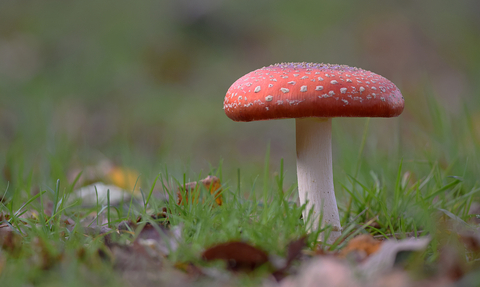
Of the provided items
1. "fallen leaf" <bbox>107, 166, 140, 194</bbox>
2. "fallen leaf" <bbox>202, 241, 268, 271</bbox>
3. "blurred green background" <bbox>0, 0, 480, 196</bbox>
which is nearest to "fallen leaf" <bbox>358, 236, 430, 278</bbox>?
"fallen leaf" <bbox>202, 241, 268, 271</bbox>

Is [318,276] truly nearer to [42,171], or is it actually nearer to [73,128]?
[42,171]

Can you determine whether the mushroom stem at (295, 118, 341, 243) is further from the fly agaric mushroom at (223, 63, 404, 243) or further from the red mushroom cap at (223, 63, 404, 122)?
the red mushroom cap at (223, 63, 404, 122)

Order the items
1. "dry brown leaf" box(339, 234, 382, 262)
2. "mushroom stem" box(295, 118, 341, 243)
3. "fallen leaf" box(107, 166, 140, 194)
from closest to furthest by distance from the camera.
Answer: "dry brown leaf" box(339, 234, 382, 262) → "mushroom stem" box(295, 118, 341, 243) → "fallen leaf" box(107, 166, 140, 194)

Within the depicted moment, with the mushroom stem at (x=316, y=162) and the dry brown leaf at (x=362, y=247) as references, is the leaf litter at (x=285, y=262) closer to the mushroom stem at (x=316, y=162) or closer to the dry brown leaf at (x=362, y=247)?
the dry brown leaf at (x=362, y=247)

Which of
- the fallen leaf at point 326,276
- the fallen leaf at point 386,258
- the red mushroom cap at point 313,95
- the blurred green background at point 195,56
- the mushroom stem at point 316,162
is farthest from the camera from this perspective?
the blurred green background at point 195,56

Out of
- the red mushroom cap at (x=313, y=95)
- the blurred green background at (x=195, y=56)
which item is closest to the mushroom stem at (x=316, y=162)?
the red mushroom cap at (x=313, y=95)


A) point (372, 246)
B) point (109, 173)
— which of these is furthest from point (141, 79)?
point (372, 246)
